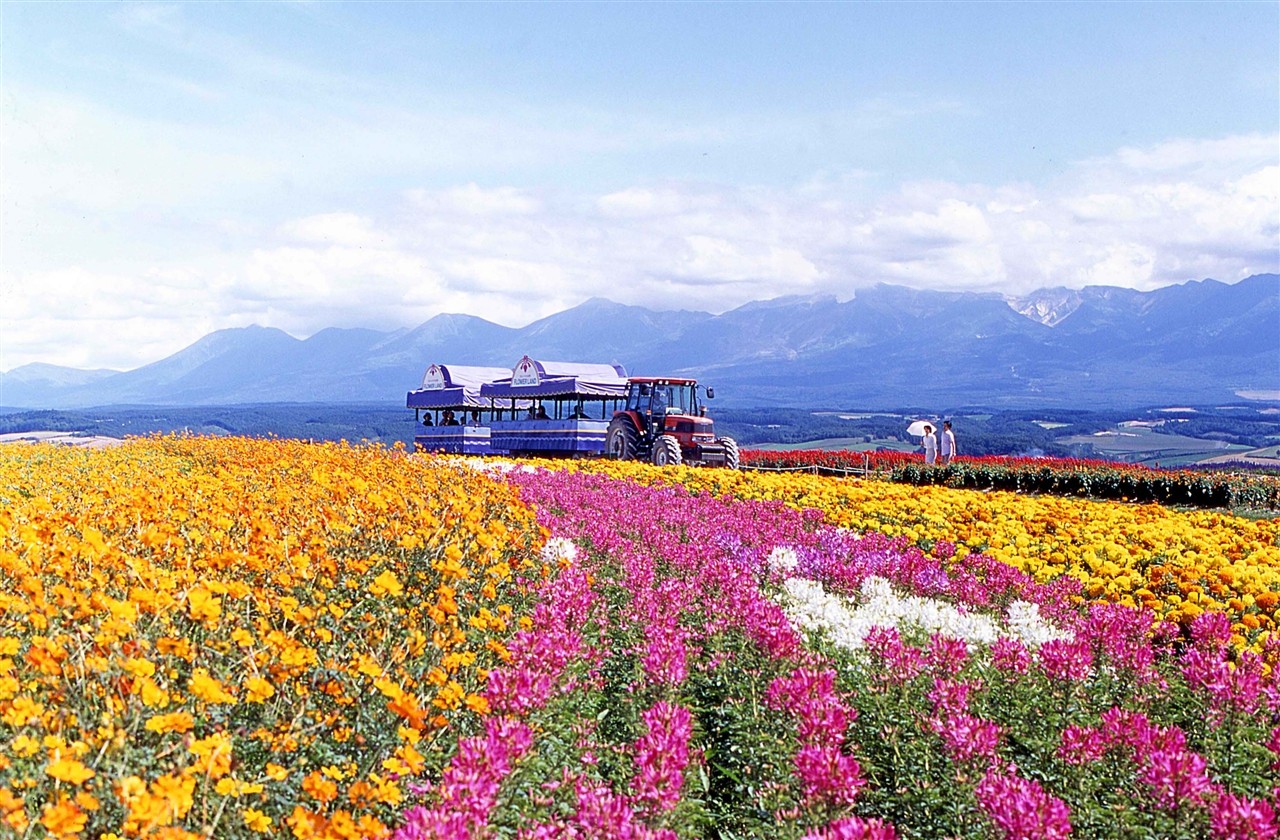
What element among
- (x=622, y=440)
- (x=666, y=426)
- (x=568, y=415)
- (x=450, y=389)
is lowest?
(x=622, y=440)

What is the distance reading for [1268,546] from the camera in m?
10.0

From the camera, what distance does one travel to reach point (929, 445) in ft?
89.3

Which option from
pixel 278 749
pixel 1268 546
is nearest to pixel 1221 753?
pixel 278 749

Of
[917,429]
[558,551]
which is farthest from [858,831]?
[917,429]

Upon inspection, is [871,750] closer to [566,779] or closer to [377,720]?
[566,779]

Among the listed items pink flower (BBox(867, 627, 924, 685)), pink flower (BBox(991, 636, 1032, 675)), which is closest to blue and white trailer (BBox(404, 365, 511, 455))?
pink flower (BBox(867, 627, 924, 685))

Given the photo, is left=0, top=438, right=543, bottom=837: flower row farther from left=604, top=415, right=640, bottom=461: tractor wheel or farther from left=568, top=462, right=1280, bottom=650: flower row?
left=604, top=415, right=640, bottom=461: tractor wheel

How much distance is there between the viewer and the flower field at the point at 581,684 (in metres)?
3.48

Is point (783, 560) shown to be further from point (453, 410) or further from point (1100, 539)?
point (453, 410)

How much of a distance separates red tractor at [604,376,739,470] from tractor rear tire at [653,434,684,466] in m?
0.31

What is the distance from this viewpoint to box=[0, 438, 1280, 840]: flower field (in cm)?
348

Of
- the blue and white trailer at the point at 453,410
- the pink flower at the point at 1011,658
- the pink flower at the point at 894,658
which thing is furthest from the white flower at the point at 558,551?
the blue and white trailer at the point at 453,410

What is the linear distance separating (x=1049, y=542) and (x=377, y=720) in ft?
25.5

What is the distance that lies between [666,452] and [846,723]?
19219 millimetres
